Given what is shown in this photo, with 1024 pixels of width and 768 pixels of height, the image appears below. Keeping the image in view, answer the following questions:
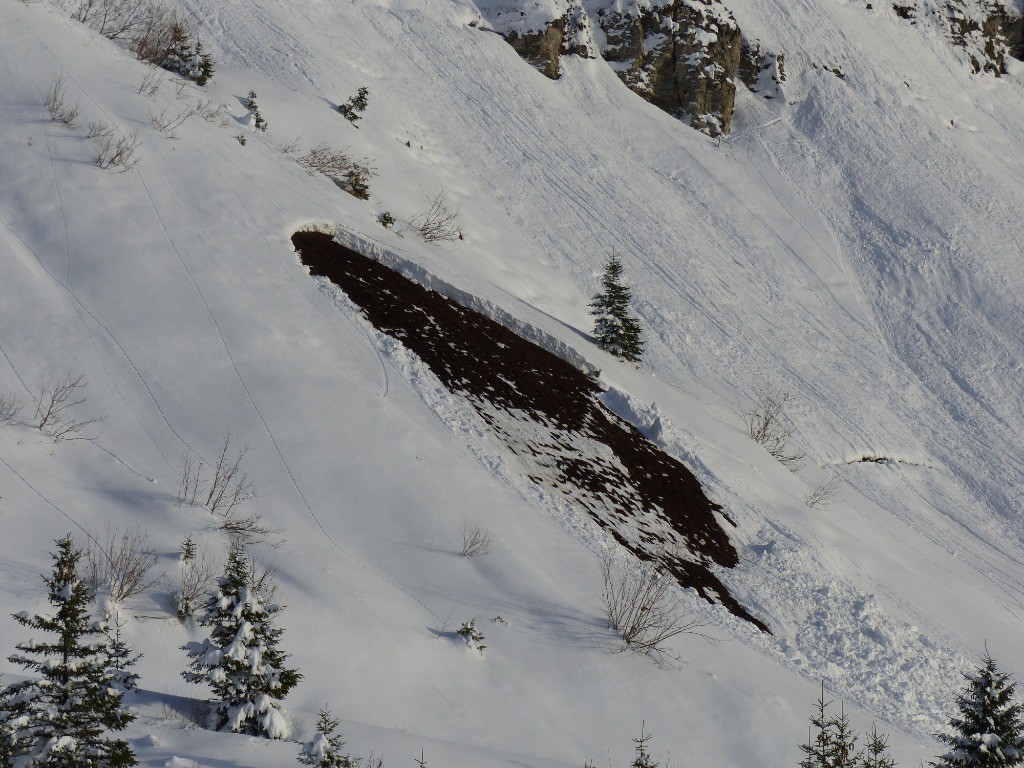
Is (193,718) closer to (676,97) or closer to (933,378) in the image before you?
(933,378)

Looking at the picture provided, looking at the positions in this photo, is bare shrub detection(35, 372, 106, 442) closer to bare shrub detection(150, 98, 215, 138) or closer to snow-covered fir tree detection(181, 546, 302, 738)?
snow-covered fir tree detection(181, 546, 302, 738)

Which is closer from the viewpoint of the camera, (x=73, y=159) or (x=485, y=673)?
(x=485, y=673)

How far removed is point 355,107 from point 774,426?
15960 millimetres

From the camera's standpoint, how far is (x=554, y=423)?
14023 millimetres

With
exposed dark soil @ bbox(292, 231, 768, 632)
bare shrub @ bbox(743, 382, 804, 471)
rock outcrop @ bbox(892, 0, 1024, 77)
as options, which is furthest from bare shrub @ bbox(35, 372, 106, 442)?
rock outcrop @ bbox(892, 0, 1024, 77)

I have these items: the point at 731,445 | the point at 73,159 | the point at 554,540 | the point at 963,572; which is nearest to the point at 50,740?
the point at 554,540

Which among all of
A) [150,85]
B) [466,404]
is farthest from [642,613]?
[150,85]

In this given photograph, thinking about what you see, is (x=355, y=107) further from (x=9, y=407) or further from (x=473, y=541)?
(x=473, y=541)

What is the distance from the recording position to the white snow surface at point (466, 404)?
28.1 feet

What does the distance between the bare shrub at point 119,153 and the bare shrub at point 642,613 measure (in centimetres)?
1033

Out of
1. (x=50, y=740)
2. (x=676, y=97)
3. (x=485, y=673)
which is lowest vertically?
(x=485, y=673)

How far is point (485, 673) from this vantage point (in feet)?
28.4

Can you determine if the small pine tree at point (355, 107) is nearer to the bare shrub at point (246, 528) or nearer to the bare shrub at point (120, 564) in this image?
the bare shrub at point (246, 528)

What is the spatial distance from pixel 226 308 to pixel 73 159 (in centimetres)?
437
